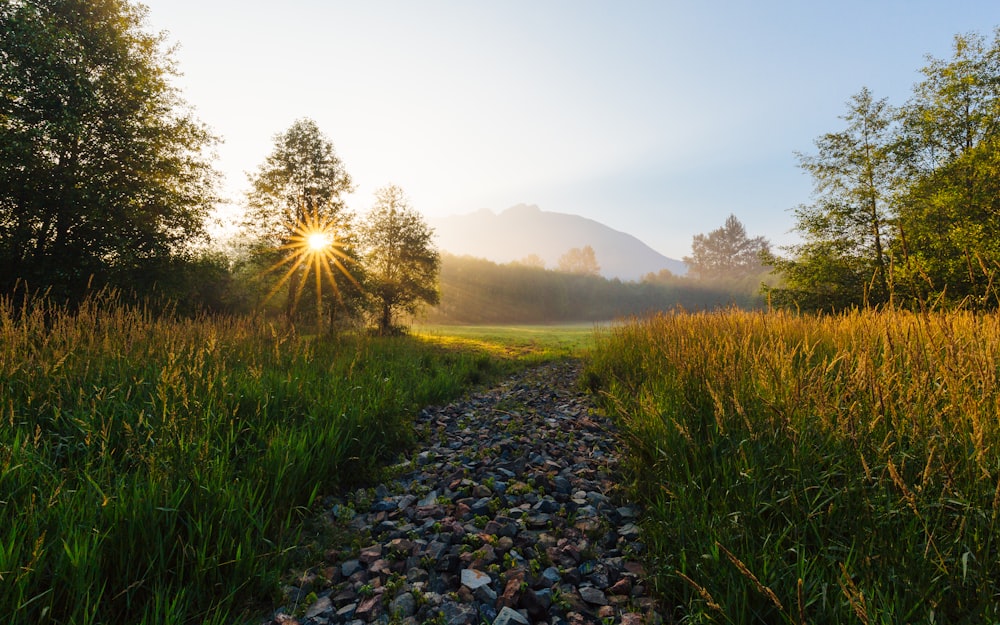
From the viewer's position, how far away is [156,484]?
3.26 m

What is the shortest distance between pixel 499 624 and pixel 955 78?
1584 inches

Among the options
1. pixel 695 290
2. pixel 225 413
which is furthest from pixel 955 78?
pixel 695 290

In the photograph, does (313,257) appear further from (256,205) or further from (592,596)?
(592,596)

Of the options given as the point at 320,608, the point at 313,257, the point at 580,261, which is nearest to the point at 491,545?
the point at 320,608

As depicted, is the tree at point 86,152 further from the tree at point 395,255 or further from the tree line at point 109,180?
the tree at point 395,255

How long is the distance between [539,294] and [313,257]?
57.8m

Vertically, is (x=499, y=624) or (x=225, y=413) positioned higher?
(x=225, y=413)

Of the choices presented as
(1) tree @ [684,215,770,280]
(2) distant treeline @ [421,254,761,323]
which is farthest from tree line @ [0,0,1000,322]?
(1) tree @ [684,215,770,280]

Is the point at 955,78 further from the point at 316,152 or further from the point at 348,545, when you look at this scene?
the point at 316,152

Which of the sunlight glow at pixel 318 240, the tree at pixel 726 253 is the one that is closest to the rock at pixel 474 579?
the sunlight glow at pixel 318 240

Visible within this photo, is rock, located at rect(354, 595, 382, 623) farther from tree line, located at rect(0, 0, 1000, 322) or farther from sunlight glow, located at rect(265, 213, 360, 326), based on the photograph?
sunlight glow, located at rect(265, 213, 360, 326)

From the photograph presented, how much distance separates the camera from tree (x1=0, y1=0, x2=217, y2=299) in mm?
15562

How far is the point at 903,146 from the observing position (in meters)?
26.2

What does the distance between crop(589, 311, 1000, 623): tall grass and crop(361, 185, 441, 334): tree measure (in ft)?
99.8
